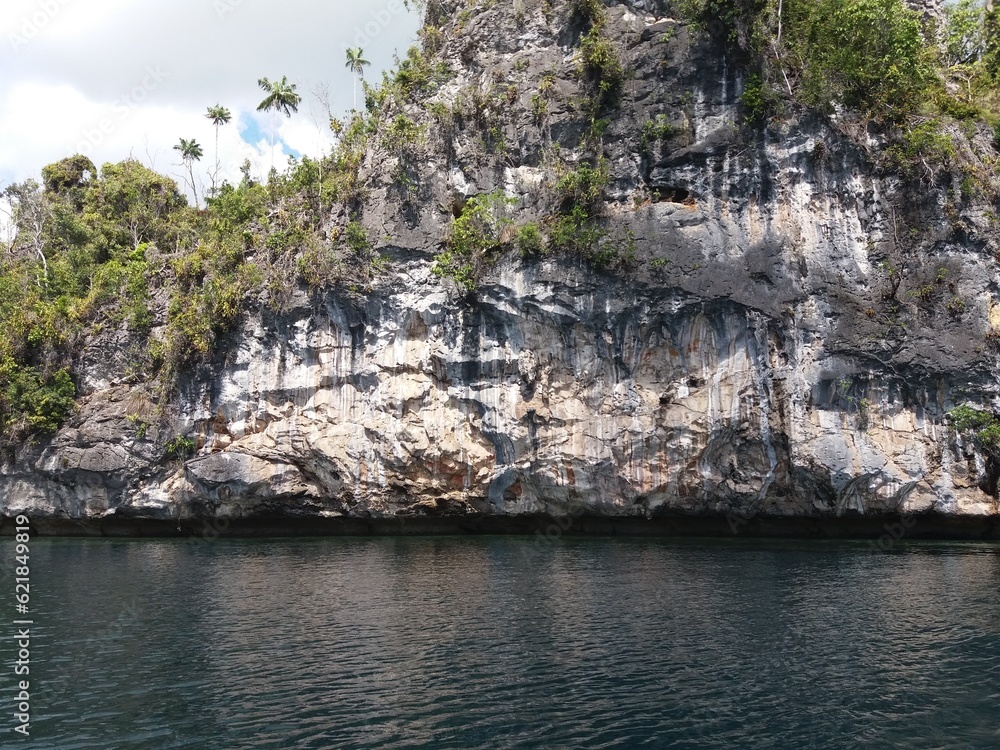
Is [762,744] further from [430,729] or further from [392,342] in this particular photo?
[392,342]

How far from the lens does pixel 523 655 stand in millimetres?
12023

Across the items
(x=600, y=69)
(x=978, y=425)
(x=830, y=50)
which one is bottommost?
(x=978, y=425)

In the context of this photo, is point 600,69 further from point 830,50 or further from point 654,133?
point 830,50

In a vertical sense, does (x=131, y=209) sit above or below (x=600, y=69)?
below

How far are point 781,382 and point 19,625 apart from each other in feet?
A: 68.3

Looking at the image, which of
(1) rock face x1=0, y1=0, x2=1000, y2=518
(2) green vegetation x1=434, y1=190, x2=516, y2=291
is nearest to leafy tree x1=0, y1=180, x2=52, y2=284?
(1) rock face x1=0, y1=0, x2=1000, y2=518

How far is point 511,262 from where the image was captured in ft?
85.7

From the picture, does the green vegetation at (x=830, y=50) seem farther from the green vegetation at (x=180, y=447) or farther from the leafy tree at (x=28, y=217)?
the leafy tree at (x=28, y=217)

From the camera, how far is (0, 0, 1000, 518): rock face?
2270 cm

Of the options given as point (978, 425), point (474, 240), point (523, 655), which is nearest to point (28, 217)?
point (474, 240)

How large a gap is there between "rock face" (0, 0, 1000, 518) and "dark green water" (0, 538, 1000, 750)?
4.54 meters

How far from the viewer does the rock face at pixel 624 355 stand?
22703 mm

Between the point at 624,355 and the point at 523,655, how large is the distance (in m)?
14.6

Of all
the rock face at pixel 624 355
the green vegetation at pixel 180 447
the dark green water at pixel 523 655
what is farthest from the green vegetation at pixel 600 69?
the green vegetation at pixel 180 447
